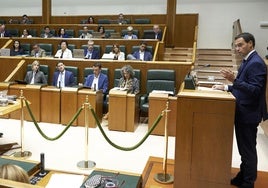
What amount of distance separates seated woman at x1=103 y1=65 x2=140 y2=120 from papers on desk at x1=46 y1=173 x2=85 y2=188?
2.97m

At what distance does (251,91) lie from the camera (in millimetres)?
2318

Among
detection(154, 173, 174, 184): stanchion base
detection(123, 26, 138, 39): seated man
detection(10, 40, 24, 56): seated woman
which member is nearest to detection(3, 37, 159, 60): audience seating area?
detection(10, 40, 24, 56): seated woman

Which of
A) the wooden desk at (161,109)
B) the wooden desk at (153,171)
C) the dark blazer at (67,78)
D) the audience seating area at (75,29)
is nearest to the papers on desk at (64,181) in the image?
the wooden desk at (153,171)

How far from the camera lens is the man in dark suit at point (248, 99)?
2.37 metres

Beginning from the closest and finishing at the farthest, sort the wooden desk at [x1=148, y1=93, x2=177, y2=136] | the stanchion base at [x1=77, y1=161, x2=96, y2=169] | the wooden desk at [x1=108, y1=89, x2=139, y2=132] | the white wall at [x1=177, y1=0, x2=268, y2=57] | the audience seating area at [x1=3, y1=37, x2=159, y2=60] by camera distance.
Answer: the stanchion base at [x1=77, y1=161, x2=96, y2=169]
the wooden desk at [x1=148, y1=93, x2=177, y2=136]
the wooden desk at [x1=108, y1=89, x2=139, y2=132]
the audience seating area at [x1=3, y1=37, x2=159, y2=60]
the white wall at [x1=177, y1=0, x2=268, y2=57]

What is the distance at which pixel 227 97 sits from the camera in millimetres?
2236

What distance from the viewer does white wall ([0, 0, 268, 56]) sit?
33.1 feet

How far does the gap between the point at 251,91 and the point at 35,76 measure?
4327 mm

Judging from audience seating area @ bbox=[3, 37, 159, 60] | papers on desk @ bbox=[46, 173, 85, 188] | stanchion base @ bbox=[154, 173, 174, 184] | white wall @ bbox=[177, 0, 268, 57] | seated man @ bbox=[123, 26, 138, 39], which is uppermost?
white wall @ bbox=[177, 0, 268, 57]

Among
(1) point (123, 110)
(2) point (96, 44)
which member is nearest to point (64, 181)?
(1) point (123, 110)

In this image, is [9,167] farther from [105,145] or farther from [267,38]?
[267,38]

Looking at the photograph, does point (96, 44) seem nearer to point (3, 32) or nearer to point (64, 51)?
point (64, 51)

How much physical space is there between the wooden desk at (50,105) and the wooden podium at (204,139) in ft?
10.2

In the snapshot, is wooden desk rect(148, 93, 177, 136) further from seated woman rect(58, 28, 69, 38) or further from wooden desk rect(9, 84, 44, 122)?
seated woman rect(58, 28, 69, 38)
